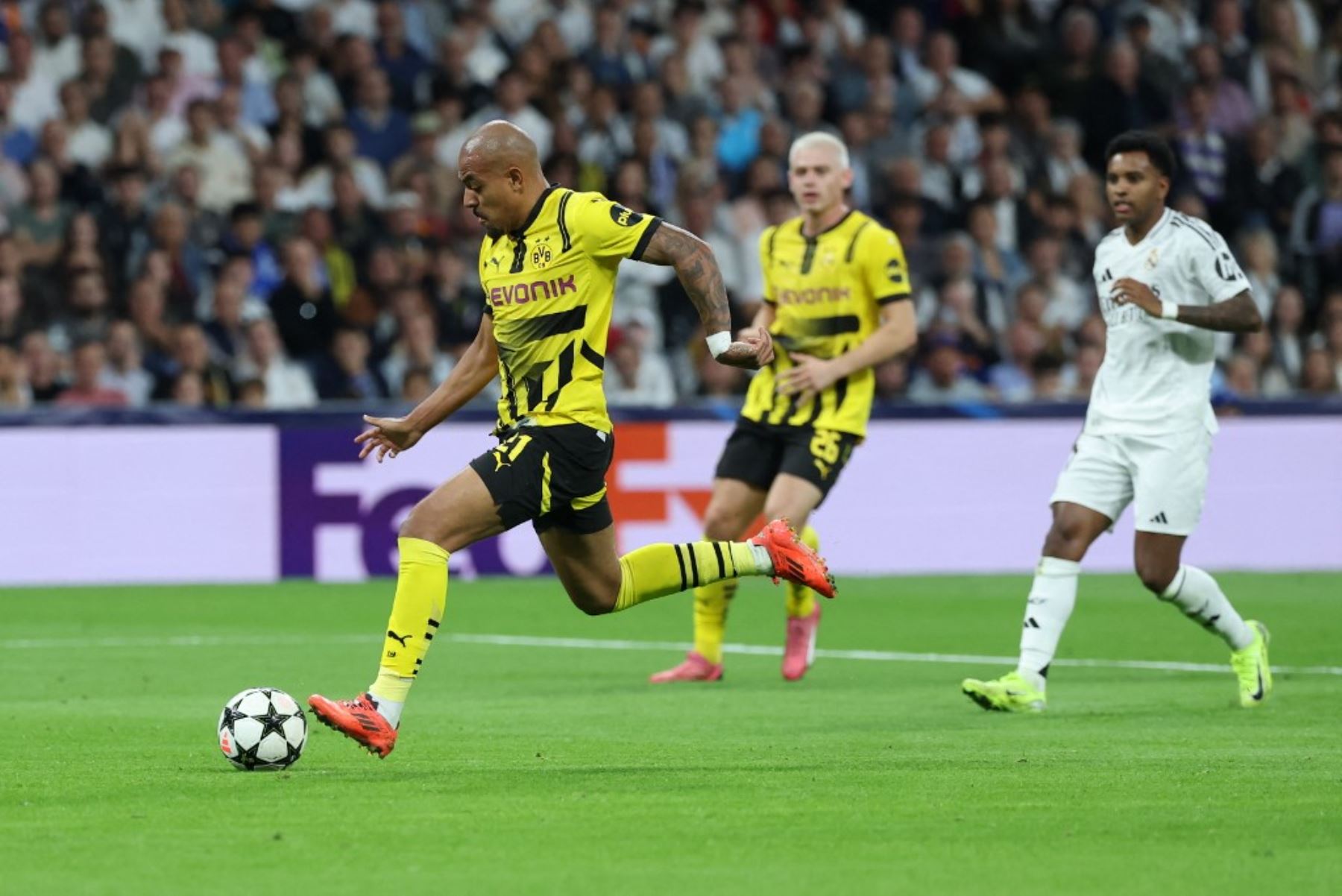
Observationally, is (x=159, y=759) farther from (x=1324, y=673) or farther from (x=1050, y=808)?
(x=1324, y=673)

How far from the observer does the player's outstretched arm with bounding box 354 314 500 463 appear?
824 centimetres

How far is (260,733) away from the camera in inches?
291

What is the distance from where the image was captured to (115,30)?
64.2 feet

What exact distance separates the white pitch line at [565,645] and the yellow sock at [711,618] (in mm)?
1341

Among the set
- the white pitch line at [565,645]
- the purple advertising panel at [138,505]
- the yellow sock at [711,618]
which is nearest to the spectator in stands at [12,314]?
the purple advertising panel at [138,505]

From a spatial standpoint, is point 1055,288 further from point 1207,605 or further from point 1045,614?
point 1045,614

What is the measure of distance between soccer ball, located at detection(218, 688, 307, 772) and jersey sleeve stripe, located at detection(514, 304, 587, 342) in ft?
5.08

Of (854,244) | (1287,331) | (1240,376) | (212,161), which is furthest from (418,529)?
(1287,331)

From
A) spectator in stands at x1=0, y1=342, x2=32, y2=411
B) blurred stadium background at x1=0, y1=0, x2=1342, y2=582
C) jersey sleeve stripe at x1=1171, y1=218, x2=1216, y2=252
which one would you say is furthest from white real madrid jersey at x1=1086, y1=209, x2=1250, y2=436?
spectator in stands at x1=0, y1=342, x2=32, y2=411

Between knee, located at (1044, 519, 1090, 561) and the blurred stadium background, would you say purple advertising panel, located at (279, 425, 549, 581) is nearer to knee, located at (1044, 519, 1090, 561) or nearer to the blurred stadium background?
the blurred stadium background

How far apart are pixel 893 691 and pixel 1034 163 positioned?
11855 millimetres

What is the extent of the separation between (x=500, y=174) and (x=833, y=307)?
372 centimetres

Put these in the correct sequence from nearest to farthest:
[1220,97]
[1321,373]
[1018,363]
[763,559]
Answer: [763,559] < [1321,373] < [1018,363] < [1220,97]

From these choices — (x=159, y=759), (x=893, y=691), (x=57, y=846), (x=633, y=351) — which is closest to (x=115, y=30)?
(x=633, y=351)
